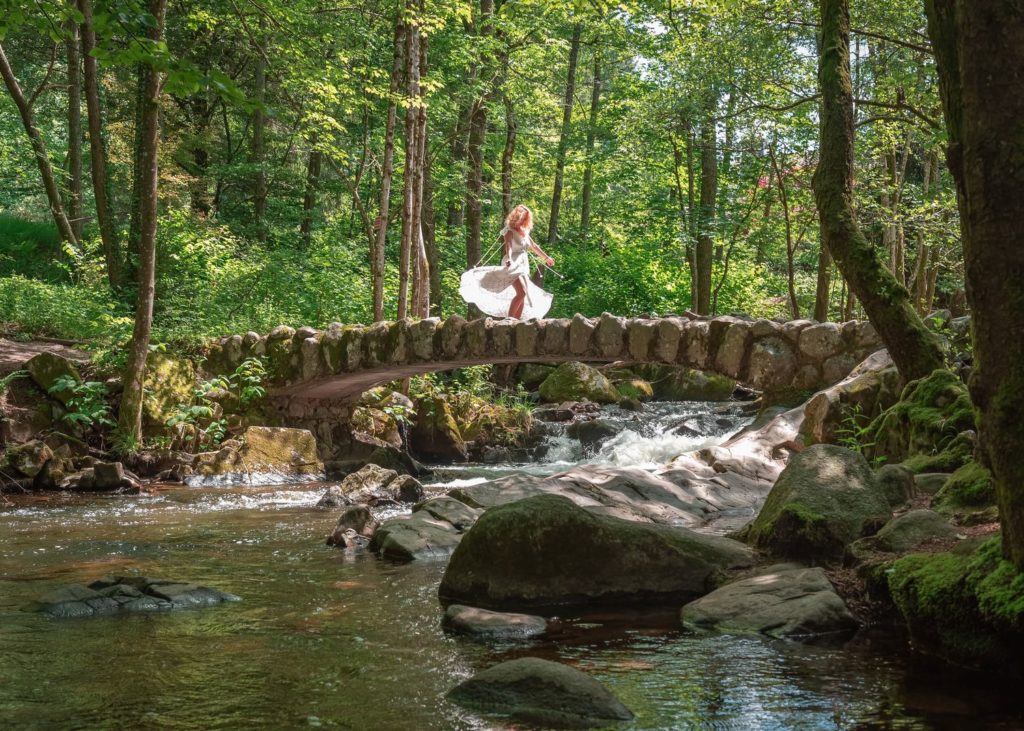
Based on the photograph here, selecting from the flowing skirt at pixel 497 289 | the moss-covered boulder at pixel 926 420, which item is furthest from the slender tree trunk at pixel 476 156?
the moss-covered boulder at pixel 926 420

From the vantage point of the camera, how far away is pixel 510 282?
15.8 m

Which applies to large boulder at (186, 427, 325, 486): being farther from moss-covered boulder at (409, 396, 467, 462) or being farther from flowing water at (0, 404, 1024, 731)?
flowing water at (0, 404, 1024, 731)

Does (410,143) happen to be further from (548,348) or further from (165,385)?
(165,385)

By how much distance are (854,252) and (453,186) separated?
542 inches

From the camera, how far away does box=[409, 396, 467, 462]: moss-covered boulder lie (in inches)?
646

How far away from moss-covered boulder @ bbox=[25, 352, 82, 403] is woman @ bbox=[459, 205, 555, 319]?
586 centimetres

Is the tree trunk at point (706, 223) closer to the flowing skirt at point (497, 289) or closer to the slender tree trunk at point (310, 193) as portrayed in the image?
the flowing skirt at point (497, 289)

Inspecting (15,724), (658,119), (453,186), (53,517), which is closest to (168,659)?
(15,724)

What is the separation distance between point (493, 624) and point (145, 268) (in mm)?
8602

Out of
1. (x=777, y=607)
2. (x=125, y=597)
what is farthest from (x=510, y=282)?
(x=777, y=607)

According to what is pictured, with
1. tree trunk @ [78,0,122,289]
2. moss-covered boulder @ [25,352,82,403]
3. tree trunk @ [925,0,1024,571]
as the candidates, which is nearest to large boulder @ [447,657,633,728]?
Result: tree trunk @ [925,0,1024,571]

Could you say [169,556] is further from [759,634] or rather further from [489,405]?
[489,405]

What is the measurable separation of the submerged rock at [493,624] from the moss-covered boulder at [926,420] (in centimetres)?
325

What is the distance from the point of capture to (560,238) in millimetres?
28516
